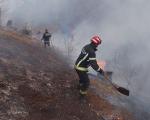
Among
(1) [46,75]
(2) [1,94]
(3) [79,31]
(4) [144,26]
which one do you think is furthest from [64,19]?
(2) [1,94]

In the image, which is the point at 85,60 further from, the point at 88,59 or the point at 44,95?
the point at 44,95

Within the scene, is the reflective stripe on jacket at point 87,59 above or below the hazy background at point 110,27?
below

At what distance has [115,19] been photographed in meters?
41.6

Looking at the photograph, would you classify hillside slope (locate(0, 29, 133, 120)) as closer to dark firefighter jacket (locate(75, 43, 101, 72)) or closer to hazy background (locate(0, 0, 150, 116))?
dark firefighter jacket (locate(75, 43, 101, 72))

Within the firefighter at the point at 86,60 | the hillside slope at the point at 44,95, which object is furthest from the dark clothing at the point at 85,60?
the hillside slope at the point at 44,95

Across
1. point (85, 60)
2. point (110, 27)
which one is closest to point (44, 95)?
point (85, 60)

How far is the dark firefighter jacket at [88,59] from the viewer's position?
9.59 meters

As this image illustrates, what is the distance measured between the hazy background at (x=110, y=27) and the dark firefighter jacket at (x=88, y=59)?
69.4ft

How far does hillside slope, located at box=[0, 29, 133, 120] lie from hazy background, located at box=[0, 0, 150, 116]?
1870cm

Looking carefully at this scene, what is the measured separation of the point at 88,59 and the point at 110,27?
31.5m

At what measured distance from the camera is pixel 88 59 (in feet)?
32.4

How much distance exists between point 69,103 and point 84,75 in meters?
0.95

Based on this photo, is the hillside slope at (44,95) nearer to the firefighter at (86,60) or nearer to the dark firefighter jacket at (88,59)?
the firefighter at (86,60)

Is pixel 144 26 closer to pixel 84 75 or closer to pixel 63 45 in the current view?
pixel 63 45
